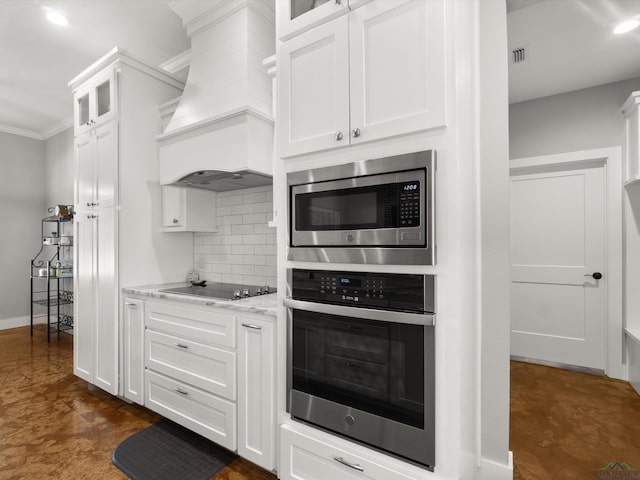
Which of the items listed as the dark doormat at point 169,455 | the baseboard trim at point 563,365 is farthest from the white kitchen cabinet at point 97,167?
the baseboard trim at point 563,365

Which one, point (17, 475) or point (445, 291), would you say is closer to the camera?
point (445, 291)

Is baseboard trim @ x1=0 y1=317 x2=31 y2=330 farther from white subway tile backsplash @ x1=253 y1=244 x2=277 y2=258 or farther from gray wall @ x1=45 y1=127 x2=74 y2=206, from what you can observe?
white subway tile backsplash @ x1=253 y1=244 x2=277 y2=258

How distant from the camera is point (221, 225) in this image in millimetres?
3084

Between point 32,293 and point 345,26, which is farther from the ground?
point 345,26

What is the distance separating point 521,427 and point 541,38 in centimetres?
294

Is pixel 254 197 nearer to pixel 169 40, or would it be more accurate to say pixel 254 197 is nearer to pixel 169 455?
pixel 169 40

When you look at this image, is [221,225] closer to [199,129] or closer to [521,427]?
[199,129]

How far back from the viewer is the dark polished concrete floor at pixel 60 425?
196 cm

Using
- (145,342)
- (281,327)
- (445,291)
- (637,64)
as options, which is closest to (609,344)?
(637,64)

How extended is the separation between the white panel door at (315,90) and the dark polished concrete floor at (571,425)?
7.09 feet

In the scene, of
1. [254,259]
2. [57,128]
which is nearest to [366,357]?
[254,259]

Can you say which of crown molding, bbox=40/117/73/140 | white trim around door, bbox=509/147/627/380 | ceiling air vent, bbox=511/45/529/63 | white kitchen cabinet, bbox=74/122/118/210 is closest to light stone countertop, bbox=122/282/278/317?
white kitchen cabinet, bbox=74/122/118/210

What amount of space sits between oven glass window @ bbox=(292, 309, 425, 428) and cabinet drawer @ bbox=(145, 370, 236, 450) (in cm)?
70

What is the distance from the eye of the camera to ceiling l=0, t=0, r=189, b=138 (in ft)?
8.32
